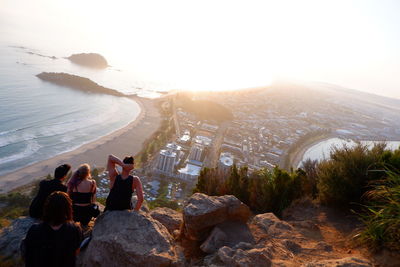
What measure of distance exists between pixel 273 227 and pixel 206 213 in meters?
1.34

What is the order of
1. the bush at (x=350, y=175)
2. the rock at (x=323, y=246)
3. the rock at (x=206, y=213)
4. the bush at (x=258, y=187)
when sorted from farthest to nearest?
1. the bush at (x=258, y=187)
2. the bush at (x=350, y=175)
3. the rock at (x=206, y=213)
4. the rock at (x=323, y=246)

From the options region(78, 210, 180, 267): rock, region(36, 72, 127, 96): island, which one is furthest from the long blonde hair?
region(36, 72, 127, 96): island

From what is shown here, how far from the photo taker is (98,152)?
1014 inches

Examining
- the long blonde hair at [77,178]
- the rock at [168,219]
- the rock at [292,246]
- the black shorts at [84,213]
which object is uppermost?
the long blonde hair at [77,178]

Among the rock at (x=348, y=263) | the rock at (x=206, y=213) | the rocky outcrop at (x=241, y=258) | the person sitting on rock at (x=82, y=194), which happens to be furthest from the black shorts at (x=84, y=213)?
the rock at (x=348, y=263)

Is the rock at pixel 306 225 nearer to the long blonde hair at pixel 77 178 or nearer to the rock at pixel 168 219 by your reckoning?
the rock at pixel 168 219

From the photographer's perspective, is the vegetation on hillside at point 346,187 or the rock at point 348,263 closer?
the rock at point 348,263

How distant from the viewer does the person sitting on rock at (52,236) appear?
8.37 feet

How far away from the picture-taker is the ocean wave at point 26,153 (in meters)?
21.4

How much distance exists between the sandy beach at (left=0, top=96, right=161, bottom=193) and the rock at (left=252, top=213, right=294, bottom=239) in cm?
1858

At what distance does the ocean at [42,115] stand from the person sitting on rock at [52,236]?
2138cm

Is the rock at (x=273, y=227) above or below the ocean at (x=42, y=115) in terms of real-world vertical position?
above

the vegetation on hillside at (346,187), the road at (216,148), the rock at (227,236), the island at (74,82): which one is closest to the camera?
the vegetation on hillside at (346,187)

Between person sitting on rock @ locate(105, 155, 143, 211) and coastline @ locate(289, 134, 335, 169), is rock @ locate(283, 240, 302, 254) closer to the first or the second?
person sitting on rock @ locate(105, 155, 143, 211)
